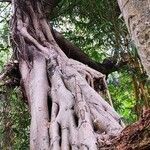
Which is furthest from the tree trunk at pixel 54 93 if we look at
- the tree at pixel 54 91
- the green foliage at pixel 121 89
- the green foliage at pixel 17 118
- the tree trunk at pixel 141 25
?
the green foliage at pixel 121 89

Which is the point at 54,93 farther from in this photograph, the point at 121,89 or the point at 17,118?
the point at 121,89

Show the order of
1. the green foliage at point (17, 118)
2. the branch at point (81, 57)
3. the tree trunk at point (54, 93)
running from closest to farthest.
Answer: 1. the tree trunk at point (54, 93)
2. the green foliage at point (17, 118)
3. the branch at point (81, 57)

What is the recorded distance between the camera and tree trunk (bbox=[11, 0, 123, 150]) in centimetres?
296

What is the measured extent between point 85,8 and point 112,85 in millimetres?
1443

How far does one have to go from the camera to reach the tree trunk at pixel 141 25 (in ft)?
4.11

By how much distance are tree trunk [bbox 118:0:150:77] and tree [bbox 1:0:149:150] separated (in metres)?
1.48

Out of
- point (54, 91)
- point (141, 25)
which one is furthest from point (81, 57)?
point (141, 25)

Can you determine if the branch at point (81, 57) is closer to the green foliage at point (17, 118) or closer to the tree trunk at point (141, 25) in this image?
the green foliage at point (17, 118)

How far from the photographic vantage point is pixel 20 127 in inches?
209

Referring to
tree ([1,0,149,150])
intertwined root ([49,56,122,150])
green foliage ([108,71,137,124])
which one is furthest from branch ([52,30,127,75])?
intertwined root ([49,56,122,150])

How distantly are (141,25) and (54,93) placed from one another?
2.67m

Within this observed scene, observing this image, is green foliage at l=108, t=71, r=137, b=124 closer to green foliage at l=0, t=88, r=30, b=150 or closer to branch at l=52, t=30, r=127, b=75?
branch at l=52, t=30, r=127, b=75

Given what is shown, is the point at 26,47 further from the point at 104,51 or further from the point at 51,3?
the point at 104,51

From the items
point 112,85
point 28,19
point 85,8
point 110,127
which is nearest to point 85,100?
point 110,127
